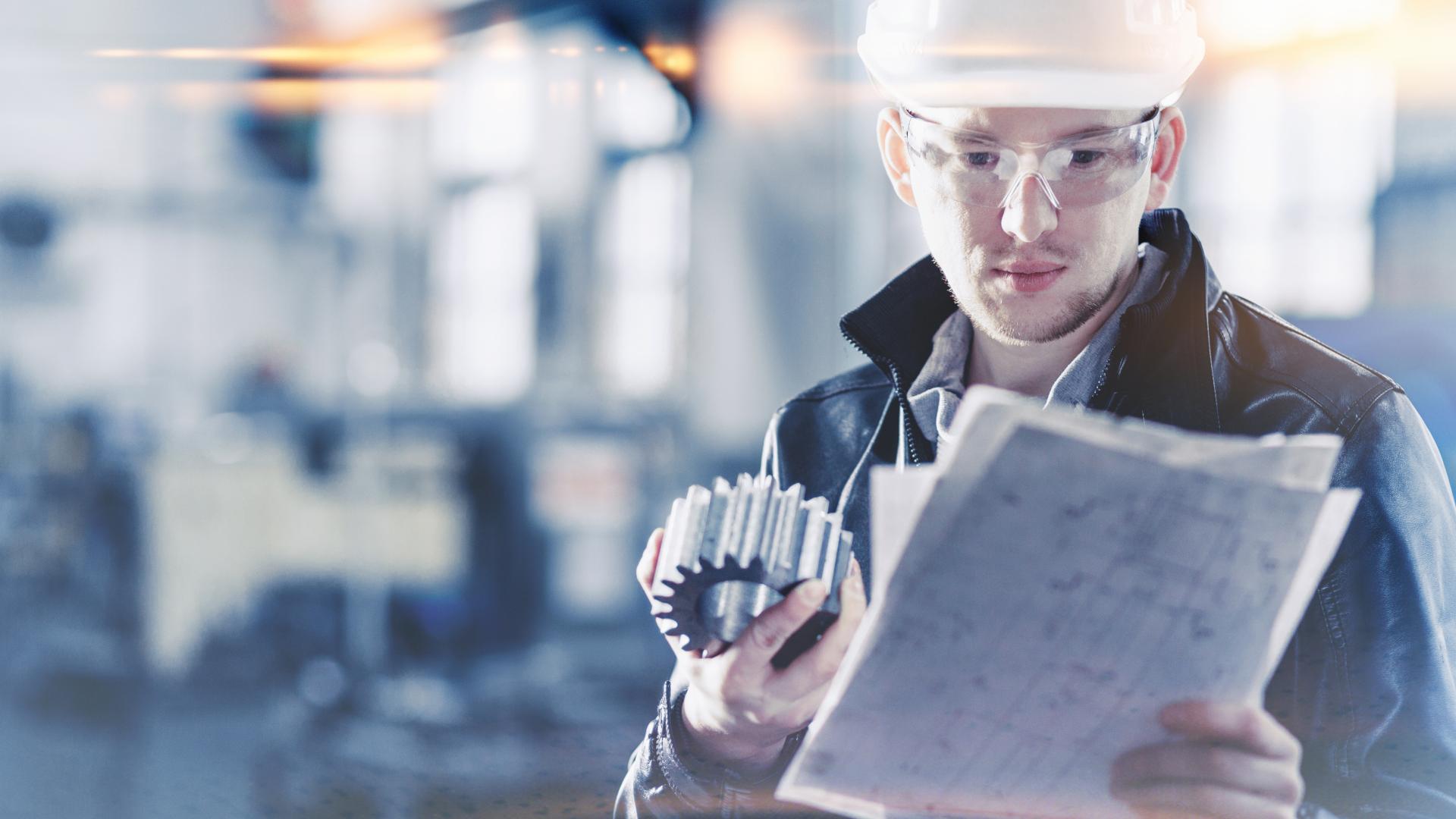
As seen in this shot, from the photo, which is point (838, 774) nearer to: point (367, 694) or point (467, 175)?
point (367, 694)

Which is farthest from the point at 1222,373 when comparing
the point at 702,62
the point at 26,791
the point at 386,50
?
the point at 386,50

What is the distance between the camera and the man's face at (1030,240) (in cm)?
63

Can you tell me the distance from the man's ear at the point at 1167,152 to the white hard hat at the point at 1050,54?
24 mm

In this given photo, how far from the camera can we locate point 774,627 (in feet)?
1.61

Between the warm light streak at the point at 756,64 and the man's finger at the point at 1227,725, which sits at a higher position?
the warm light streak at the point at 756,64

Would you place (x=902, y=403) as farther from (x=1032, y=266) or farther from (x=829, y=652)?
(x=829, y=652)

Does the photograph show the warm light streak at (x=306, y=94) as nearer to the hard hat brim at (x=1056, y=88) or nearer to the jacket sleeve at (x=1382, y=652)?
the hard hat brim at (x=1056, y=88)

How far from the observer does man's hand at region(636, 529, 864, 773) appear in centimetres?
49

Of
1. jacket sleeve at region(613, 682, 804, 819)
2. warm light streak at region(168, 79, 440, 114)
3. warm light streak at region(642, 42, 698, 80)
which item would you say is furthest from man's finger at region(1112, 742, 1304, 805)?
warm light streak at region(168, 79, 440, 114)

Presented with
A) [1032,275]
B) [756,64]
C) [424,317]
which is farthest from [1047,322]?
[424,317]

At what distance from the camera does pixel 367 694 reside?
3.87m

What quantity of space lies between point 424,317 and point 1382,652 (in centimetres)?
423

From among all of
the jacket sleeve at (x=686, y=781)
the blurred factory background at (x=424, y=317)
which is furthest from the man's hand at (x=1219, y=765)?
the blurred factory background at (x=424, y=317)

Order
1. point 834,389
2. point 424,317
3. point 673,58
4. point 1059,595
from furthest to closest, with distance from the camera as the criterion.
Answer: point 424,317
point 673,58
point 834,389
point 1059,595
